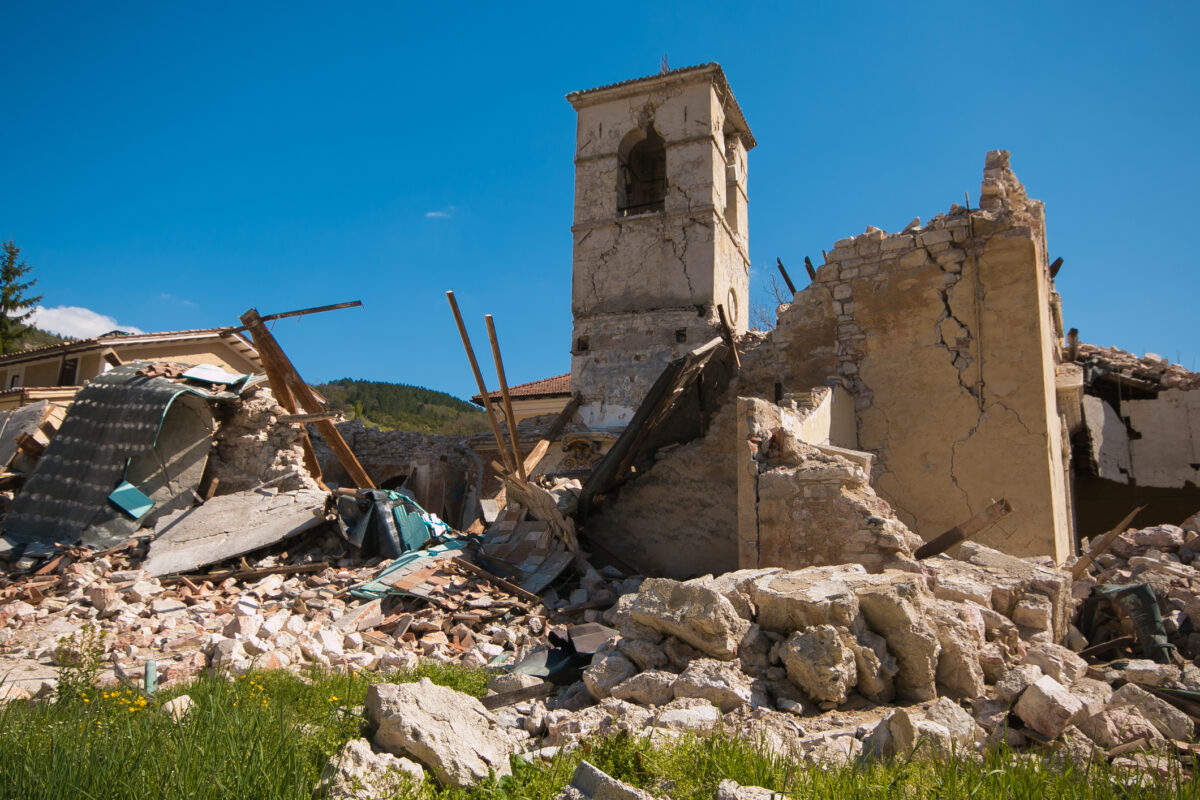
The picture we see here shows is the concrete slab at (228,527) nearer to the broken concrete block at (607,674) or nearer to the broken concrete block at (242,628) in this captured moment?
the broken concrete block at (242,628)

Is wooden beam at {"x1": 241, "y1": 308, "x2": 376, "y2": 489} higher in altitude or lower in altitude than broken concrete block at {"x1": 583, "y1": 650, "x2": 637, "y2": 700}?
higher

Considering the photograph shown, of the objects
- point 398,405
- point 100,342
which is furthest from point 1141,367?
point 398,405

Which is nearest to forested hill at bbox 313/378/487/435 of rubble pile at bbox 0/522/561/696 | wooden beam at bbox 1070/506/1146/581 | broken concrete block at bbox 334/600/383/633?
rubble pile at bbox 0/522/561/696

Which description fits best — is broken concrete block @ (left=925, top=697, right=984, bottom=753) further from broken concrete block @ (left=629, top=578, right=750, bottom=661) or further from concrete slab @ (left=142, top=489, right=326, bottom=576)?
concrete slab @ (left=142, top=489, right=326, bottom=576)

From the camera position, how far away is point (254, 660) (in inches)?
205

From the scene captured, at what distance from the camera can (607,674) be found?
4215 millimetres

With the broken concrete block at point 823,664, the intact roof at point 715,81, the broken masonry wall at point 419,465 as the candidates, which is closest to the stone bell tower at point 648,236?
the intact roof at point 715,81

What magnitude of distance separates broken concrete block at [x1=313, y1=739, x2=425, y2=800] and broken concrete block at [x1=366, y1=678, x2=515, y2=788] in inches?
3.0

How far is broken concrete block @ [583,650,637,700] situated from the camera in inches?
164

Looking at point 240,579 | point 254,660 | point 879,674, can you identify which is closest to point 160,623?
point 240,579

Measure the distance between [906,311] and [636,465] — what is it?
11.1 ft

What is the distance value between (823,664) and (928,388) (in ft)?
16.6

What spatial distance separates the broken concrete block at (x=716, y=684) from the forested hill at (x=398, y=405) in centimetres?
3658

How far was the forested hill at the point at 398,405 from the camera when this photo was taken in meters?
42.7
